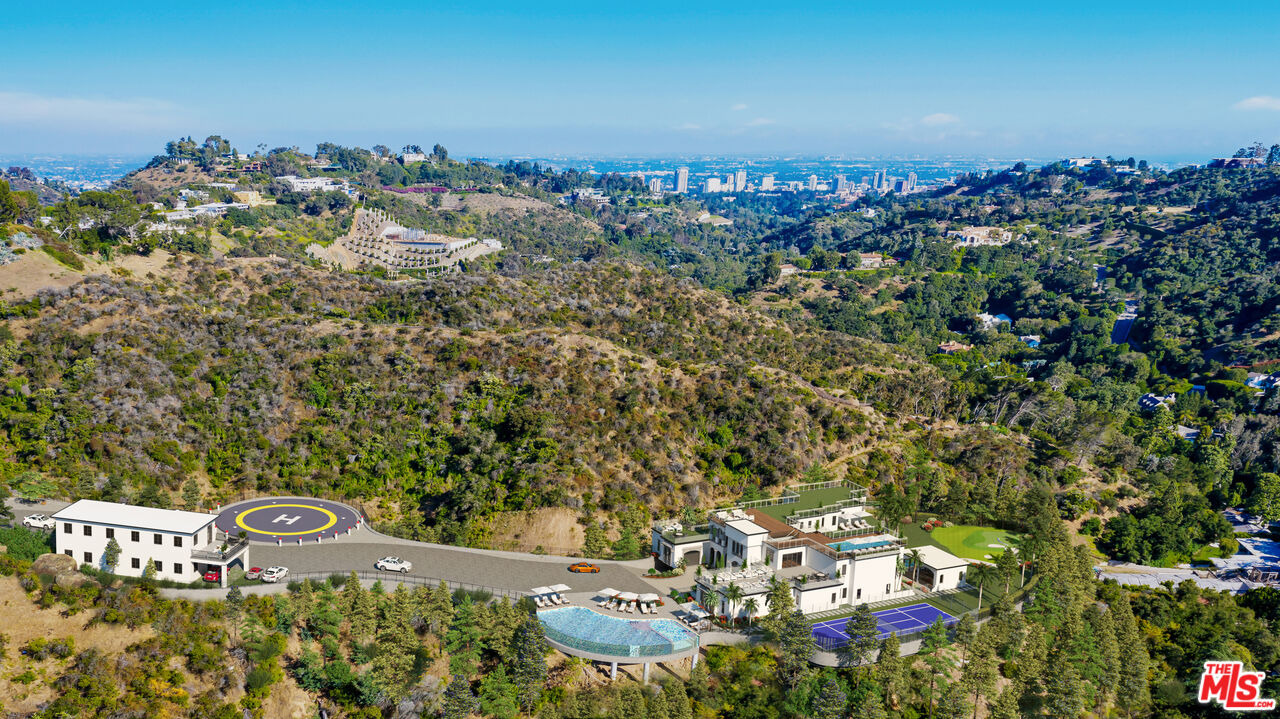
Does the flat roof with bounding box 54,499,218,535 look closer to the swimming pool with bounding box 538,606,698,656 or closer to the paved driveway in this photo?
the paved driveway

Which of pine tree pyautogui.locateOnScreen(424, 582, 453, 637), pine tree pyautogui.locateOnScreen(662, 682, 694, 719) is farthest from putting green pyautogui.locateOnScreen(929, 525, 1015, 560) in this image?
pine tree pyautogui.locateOnScreen(424, 582, 453, 637)

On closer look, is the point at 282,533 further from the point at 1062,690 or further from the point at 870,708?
the point at 1062,690

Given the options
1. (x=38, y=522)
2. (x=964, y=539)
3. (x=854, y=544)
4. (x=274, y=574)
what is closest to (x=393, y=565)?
(x=274, y=574)

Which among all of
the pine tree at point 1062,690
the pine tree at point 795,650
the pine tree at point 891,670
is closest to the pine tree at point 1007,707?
the pine tree at point 1062,690

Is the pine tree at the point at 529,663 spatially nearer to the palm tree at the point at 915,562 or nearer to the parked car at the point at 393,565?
the parked car at the point at 393,565

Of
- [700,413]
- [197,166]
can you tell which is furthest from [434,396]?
[197,166]

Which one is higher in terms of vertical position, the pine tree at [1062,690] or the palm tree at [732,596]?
the palm tree at [732,596]
